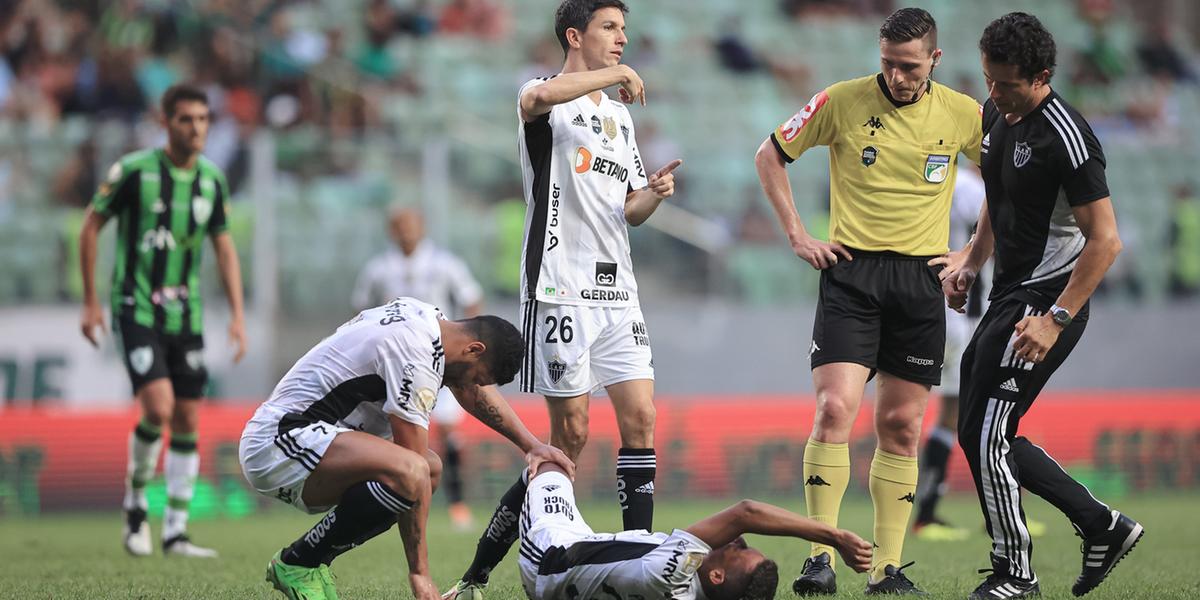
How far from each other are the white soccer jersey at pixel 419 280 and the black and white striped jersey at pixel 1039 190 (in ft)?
21.9

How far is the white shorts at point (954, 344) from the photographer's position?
401 inches

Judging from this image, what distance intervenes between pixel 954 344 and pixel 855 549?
5817 millimetres

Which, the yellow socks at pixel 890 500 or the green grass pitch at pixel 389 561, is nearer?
the yellow socks at pixel 890 500

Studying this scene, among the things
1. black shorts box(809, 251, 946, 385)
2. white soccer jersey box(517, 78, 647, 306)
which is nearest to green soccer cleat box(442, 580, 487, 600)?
white soccer jersey box(517, 78, 647, 306)

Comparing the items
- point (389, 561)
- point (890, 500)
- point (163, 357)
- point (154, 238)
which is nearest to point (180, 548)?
point (163, 357)

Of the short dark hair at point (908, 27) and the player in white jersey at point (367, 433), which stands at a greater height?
the short dark hair at point (908, 27)

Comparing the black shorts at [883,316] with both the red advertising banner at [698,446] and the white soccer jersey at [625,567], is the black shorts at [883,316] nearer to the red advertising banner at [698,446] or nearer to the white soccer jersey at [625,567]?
the white soccer jersey at [625,567]

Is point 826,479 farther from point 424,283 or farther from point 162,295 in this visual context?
point 424,283

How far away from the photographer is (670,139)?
57.2 ft

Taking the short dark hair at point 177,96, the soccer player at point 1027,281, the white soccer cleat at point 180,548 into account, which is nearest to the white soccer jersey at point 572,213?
the soccer player at point 1027,281

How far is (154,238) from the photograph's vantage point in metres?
9.11

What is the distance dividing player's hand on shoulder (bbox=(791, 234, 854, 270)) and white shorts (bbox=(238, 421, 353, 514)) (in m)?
2.19

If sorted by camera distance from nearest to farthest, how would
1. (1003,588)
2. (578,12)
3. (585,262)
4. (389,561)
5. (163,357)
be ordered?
(1003,588)
(585,262)
(578,12)
(389,561)
(163,357)

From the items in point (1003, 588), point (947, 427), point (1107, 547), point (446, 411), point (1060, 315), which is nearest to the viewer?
point (1060, 315)
